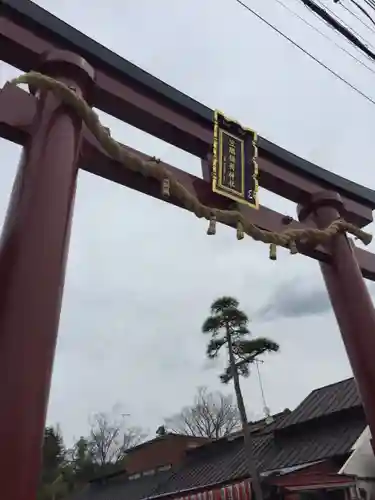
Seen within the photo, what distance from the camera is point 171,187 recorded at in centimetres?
391

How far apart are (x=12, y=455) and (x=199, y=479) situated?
13.7 m

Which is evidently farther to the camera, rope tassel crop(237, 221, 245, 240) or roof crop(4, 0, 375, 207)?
rope tassel crop(237, 221, 245, 240)

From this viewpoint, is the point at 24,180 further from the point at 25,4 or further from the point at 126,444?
the point at 126,444

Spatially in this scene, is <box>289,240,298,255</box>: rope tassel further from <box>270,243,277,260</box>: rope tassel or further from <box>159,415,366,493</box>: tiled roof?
<box>159,415,366,493</box>: tiled roof

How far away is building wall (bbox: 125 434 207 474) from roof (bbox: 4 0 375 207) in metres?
20.4

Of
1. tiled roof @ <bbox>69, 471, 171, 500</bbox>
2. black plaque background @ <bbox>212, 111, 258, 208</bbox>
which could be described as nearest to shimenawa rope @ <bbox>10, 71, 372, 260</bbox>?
black plaque background @ <bbox>212, 111, 258, 208</bbox>

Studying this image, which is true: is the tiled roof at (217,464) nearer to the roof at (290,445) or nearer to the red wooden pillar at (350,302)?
the roof at (290,445)

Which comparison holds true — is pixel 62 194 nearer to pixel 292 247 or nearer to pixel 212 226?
pixel 212 226

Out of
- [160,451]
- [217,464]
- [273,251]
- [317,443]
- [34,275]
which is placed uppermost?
[160,451]

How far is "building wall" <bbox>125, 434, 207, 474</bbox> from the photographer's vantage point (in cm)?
2353

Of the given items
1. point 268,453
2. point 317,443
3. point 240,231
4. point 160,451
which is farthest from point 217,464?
point 240,231

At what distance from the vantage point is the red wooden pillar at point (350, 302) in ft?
14.5

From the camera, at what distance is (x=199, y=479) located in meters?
14.6

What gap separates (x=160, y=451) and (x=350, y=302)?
71.2 ft
